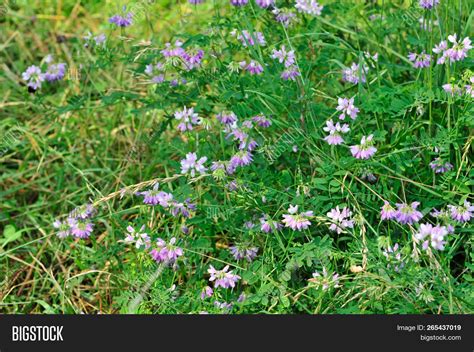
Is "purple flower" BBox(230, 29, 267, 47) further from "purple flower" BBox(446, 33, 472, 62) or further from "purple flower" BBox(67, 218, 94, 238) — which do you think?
"purple flower" BBox(67, 218, 94, 238)

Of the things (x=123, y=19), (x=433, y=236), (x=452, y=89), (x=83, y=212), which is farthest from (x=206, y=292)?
(x=123, y=19)

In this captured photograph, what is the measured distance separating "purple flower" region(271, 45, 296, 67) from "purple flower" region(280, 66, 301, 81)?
13 mm

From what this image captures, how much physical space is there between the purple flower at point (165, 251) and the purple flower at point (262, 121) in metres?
0.44

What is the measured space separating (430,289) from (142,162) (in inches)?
47.2

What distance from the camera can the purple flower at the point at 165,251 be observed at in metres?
2.28

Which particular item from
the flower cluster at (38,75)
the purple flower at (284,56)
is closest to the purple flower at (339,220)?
the purple flower at (284,56)

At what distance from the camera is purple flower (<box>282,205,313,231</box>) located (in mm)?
2227

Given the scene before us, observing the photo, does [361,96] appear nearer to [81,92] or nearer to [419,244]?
[419,244]

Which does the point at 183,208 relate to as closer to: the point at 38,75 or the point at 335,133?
the point at 335,133

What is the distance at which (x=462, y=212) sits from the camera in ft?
7.38

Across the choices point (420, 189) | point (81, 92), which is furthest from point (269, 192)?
point (81, 92)

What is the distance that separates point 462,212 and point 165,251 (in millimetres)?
782

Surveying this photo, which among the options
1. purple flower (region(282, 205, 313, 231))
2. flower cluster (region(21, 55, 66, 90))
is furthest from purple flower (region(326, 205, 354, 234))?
flower cluster (region(21, 55, 66, 90))

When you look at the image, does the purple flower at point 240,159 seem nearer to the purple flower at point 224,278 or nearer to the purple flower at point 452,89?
the purple flower at point 224,278
